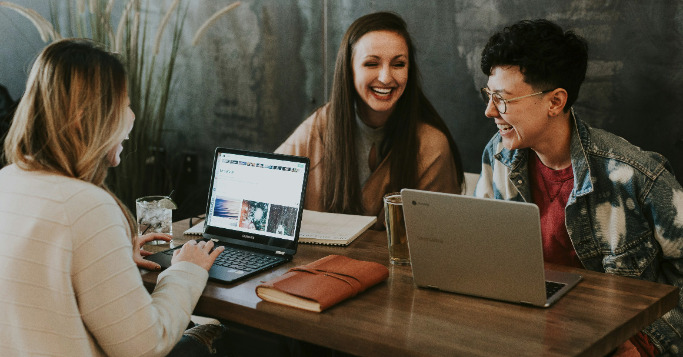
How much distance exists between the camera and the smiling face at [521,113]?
194cm

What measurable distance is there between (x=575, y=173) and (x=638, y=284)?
0.39m

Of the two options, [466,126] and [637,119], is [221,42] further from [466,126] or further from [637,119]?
[637,119]

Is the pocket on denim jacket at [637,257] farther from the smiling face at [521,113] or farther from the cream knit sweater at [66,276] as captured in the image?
the cream knit sweater at [66,276]

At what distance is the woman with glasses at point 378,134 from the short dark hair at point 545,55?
1.96ft

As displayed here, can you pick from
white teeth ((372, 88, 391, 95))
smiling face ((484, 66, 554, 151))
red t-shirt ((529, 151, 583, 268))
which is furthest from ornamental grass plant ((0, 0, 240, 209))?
red t-shirt ((529, 151, 583, 268))

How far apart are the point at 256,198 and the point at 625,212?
951 mm

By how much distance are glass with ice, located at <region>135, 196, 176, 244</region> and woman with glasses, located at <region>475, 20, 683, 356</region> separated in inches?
37.1

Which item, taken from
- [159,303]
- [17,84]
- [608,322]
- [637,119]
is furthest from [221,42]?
[608,322]

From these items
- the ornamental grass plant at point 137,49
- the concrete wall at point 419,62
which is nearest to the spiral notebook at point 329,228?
the concrete wall at point 419,62

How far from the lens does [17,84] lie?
390 centimetres

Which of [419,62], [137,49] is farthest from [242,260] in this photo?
[137,49]

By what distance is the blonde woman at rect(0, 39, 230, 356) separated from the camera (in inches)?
50.8

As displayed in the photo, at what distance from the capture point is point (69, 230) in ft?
4.22

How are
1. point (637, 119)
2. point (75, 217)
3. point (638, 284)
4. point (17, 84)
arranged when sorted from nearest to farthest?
1. point (75, 217)
2. point (638, 284)
3. point (637, 119)
4. point (17, 84)
